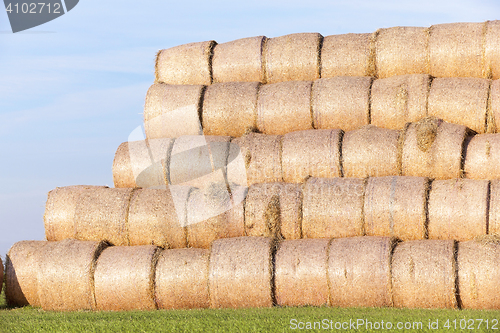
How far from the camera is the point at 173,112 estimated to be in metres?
11.1

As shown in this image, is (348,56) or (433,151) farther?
(348,56)

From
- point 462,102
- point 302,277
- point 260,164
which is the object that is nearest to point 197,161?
point 260,164

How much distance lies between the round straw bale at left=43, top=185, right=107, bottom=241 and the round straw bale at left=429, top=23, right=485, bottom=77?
604 cm

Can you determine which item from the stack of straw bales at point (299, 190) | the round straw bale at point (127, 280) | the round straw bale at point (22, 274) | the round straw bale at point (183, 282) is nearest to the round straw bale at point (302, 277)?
the stack of straw bales at point (299, 190)

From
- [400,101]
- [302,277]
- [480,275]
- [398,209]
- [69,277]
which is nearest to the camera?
[480,275]

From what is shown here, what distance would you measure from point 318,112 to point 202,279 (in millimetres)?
3513

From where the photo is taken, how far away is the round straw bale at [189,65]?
38.4 feet

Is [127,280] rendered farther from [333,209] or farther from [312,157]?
[312,157]

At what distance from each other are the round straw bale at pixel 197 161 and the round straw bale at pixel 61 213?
133 centimetres

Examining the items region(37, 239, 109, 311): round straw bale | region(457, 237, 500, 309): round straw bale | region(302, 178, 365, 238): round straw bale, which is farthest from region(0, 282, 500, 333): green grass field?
region(302, 178, 365, 238): round straw bale

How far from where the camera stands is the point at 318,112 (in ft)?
34.8

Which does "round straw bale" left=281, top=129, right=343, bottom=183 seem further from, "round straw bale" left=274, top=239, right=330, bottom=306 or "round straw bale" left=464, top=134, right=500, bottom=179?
"round straw bale" left=464, top=134, right=500, bottom=179

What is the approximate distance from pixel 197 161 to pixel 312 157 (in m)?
1.88

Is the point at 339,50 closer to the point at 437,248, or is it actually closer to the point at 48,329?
the point at 437,248
